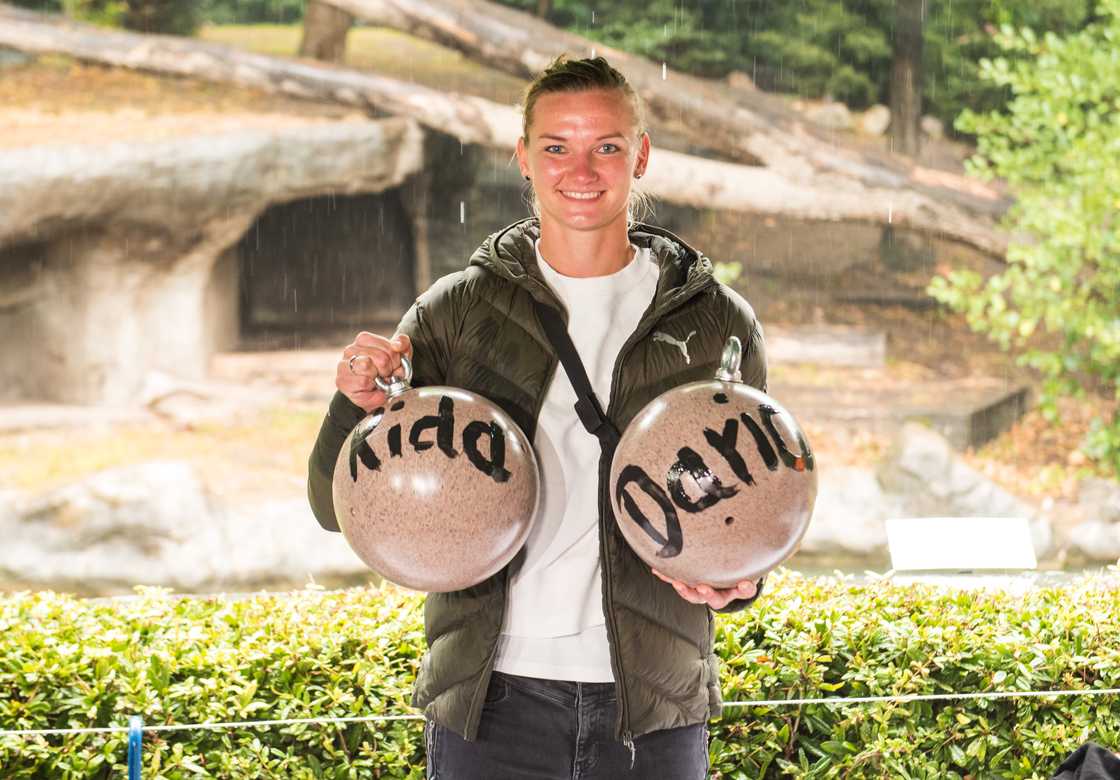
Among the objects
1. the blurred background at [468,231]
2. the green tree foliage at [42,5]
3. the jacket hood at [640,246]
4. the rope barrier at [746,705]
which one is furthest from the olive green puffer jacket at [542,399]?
the green tree foliage at [42,5]

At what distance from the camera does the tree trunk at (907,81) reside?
6523mm

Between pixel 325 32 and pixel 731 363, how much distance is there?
5.08 m

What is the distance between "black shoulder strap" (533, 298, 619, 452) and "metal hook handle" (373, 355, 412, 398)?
0.19m

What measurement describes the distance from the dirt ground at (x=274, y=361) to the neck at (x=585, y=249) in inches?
168

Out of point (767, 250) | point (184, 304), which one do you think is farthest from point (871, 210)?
point (184, 304)

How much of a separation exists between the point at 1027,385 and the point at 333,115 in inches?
145

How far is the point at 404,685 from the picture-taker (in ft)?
9.05

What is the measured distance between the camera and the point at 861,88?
6.57m

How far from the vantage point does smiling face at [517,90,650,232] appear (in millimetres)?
1733

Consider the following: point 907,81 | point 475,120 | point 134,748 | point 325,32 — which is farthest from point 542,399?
point 907,81

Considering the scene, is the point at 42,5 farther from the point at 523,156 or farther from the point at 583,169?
the point at 583,169

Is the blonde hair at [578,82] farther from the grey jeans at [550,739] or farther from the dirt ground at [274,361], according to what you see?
the dirt ground at [274,361]

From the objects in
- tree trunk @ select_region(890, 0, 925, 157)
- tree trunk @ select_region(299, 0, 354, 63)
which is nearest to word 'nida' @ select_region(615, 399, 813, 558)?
tree trunk @ select_region(299, 0, 354, 63)

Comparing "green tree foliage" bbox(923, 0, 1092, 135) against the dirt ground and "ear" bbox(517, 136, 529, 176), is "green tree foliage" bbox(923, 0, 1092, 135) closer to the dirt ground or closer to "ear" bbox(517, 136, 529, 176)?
the dirt ground
